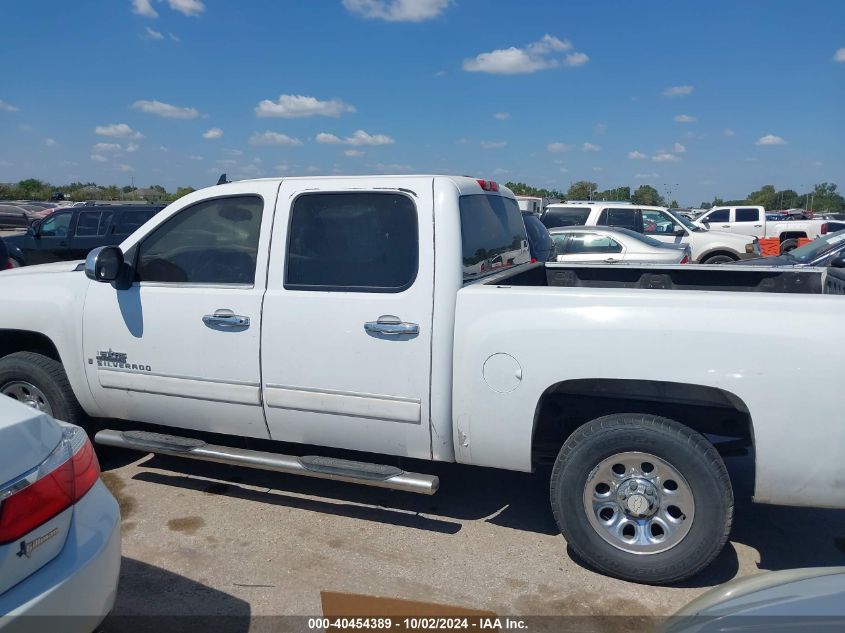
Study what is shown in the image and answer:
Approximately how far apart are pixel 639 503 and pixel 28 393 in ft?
13.0

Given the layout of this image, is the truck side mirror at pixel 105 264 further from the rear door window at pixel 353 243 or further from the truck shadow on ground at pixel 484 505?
the truck shadow on ground at pixel 484 505

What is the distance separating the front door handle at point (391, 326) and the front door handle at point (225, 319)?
770 mm

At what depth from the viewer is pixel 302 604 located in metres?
3.28

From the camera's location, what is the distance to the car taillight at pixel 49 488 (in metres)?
2.16

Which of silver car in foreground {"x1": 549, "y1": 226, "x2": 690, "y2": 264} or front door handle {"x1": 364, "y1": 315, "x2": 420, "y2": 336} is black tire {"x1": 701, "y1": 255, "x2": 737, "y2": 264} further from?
front door handle {"x1": 364, "y1": 315, "x2": 420, "y2": 336}

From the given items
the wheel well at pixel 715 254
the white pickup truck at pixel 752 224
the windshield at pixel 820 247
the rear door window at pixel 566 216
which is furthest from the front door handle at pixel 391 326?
the white pickup truck at pixel 752 224

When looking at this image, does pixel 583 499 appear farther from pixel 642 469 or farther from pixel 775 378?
pixel 775 378

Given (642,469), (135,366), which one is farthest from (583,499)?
(135,366)

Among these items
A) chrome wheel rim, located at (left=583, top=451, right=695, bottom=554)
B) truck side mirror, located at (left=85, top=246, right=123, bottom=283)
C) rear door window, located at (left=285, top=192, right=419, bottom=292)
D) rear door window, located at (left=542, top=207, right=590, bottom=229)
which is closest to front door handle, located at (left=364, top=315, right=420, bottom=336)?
rear door window, located at (left=285, top=192, right=419, bottom=292)

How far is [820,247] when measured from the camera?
11070 millimetres

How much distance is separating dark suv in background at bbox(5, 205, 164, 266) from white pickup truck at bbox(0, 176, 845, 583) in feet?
35.1

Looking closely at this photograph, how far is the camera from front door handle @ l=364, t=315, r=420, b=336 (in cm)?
362

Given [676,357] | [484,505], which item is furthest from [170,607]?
[676,357]

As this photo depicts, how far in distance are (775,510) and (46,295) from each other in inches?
191
